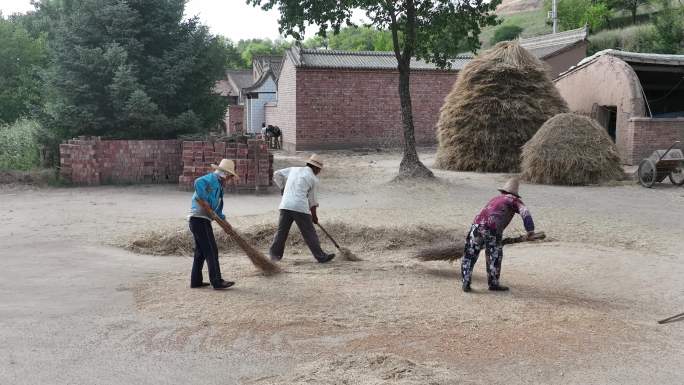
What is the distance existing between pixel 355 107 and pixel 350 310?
891 inches

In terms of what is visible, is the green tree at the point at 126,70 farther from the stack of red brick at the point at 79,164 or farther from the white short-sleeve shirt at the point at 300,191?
the white short-sleeve shirt at the point at 300,191

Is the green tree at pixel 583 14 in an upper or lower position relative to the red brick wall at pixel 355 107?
upper

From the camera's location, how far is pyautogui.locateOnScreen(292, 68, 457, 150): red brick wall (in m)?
27.6

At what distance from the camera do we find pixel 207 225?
699 centimetres

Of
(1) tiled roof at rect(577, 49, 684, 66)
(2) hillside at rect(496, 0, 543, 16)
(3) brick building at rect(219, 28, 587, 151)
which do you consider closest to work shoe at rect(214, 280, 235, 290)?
(1) tiled roof at rect(577, 49, 684, 66)

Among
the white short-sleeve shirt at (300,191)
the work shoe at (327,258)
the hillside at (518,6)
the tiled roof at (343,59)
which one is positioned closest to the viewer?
the white short-sleeve shirt at (300,191)

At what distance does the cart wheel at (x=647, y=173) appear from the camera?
15.2 meters

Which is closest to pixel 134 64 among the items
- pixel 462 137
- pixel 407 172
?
pixel 407 172

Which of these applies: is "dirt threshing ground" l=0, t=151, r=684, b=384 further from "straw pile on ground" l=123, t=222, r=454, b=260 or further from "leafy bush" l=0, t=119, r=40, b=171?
"leafy bush" l=0, t=119, r=40, b=171

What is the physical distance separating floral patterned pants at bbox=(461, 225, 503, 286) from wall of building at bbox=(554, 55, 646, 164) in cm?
1482

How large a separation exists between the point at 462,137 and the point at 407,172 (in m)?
3.38

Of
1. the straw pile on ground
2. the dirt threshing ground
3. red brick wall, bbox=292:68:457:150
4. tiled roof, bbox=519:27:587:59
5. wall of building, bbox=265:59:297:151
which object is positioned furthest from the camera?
tiled roof, bbox=519:27:587:59

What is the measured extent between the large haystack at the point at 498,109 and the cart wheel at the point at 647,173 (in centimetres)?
371

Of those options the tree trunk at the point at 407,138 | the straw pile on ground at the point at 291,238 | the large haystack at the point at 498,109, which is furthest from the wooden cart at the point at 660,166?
the straw pile on ground at the point at 291,238
